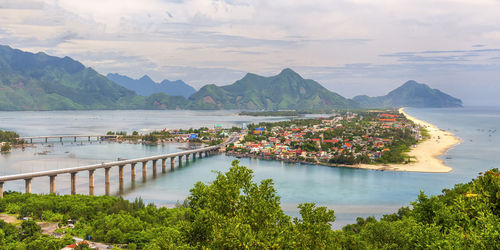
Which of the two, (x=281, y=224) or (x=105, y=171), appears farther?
(x=105, y=171)

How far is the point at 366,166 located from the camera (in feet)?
157

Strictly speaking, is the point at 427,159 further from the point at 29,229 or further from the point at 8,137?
the point at 8,137

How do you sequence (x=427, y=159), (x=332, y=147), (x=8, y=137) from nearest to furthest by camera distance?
(x=427, y=159) < (x=332, y=147) < (x=8, y=137)

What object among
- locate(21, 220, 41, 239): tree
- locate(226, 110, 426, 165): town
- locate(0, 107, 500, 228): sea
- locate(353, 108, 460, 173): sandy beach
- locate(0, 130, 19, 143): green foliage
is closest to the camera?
locate(21, 220, 41, 239): tree

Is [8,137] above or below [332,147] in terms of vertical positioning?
above

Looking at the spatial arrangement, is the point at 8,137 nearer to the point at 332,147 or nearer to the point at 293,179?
the point at 293,179

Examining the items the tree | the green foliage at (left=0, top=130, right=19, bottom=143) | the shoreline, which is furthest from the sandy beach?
the green foliage at (left=0, top=130, right=19, bottom=143)

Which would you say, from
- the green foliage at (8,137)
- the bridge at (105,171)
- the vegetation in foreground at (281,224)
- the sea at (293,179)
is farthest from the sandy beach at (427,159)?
the green foliage at (8,137)

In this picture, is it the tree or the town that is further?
the town

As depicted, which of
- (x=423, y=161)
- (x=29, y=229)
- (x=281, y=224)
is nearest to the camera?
(x=281, y=224)

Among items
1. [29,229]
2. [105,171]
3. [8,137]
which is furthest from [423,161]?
[8,137]

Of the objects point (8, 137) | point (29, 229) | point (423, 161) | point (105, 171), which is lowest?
point (423, 161)

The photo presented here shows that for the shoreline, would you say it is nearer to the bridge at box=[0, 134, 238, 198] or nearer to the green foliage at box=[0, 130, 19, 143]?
the bridge at box=[0, 134, 238, 198]

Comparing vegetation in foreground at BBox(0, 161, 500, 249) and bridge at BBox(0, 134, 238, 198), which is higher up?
vegetation in foreground at BBox(0, 161, 500, 249)
